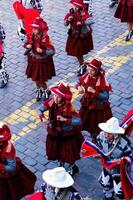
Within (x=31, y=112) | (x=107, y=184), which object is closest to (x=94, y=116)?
(x=107, y=184)

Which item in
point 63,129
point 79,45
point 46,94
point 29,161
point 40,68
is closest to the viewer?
point 63,129

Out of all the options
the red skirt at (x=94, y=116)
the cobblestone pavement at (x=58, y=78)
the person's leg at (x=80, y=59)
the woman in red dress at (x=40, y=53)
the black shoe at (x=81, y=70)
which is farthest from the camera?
the black shoe at (x=81, y=70)

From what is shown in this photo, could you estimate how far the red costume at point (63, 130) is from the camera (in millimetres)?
6371

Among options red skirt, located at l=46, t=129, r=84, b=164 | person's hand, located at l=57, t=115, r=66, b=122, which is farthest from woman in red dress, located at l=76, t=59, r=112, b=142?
person's hand, located at l=57, t=115, r=66, b=122

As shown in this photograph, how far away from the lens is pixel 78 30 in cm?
905

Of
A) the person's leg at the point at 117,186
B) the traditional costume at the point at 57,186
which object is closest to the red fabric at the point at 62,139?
the person's leg at the point at 117,186

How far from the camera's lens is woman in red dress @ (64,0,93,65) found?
888cm

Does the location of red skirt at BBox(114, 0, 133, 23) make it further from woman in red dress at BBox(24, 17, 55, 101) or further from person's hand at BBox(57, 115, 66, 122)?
person's hand at BBox(57, 115, 66, 122)

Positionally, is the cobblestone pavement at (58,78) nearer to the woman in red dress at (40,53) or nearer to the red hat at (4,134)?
the woman in red dress at (40,53)

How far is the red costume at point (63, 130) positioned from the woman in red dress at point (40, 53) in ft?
5.91

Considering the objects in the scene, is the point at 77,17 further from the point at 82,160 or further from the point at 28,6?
the point at 82,160

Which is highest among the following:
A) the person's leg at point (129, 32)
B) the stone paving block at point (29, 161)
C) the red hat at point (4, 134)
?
the red hat at point (4, 134)

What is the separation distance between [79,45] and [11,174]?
4.07m

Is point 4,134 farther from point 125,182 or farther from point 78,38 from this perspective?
point 78,38
